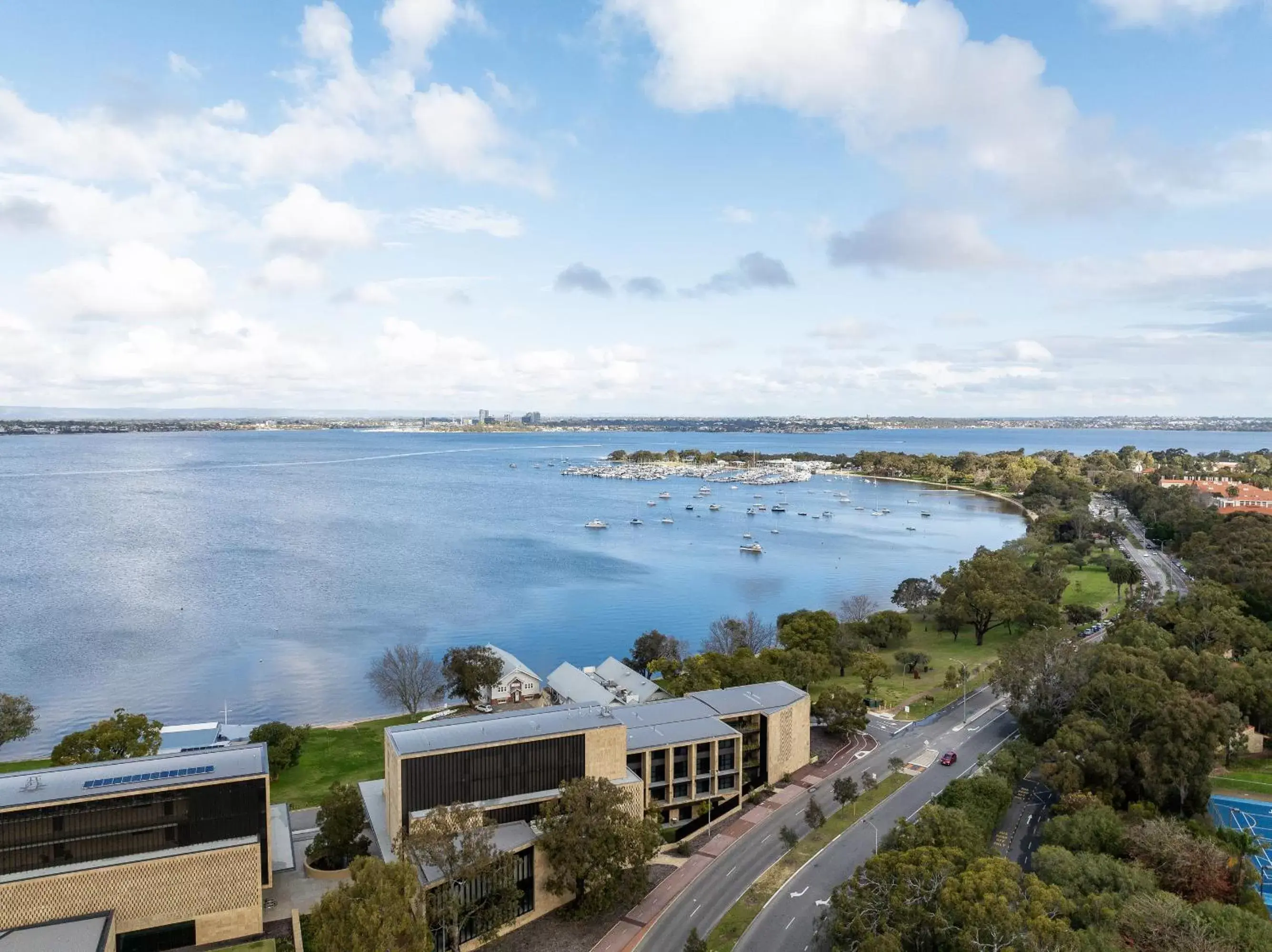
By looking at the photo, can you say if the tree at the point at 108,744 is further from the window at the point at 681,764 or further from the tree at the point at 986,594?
the tree at the point at 986,594

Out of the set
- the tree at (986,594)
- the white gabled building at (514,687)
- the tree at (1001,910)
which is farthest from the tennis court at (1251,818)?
the white gabled building at (514,687)

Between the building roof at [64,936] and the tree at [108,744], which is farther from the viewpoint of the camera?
the tree at [108,744]

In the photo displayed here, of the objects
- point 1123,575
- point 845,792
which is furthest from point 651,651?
point 1123,575

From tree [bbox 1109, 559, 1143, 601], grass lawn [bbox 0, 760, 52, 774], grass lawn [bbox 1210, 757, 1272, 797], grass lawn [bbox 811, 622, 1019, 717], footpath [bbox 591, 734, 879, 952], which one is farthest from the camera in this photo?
tree [bbox 1109, 559, 1143, 601]

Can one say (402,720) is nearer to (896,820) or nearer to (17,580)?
(896,820)

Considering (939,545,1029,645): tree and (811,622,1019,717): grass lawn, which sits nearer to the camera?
(811,622,1019,717): grass lawn

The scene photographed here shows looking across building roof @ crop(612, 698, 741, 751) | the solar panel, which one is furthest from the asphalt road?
the solar panel

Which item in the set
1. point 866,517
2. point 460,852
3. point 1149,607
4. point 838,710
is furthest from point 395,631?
point 866,517

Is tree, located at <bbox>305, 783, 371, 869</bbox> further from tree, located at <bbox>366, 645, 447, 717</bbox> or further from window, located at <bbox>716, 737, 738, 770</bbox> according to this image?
tree, located at <bbox>366, 645, 447, 717</bbox>
